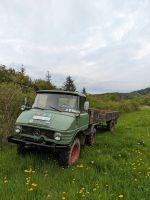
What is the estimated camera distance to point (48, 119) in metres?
7.52

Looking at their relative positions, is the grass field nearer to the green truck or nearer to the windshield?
the green truck

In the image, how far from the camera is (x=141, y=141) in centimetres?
1248

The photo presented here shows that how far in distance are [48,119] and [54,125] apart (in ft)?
0.89

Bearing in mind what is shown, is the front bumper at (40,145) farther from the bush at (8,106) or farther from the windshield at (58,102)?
the bush at (8,106)

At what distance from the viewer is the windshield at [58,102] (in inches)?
332

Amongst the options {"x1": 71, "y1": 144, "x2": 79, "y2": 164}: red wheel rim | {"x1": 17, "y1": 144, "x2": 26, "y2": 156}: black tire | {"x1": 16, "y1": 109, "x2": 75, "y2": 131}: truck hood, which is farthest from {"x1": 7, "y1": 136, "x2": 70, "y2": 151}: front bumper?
{"x1": 71, "y1": 144, "x2": 79, "y2": 164}: red wheel rim

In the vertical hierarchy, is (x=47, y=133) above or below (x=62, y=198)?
above

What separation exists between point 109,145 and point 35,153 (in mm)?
3605

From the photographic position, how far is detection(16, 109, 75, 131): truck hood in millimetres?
7383

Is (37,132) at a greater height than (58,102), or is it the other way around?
(58,102)

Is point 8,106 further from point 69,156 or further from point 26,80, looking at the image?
point 26,80

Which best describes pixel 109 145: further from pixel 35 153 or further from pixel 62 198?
pixel 62 198

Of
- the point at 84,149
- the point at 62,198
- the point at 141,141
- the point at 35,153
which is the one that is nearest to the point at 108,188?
the point at 62,198

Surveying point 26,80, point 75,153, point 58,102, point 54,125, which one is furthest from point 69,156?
point 26,80
